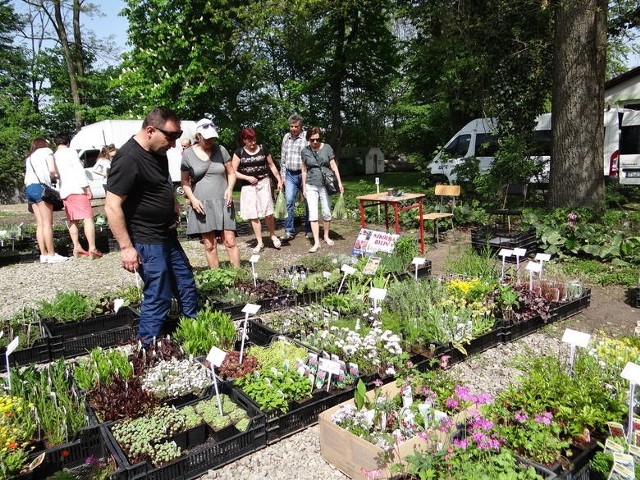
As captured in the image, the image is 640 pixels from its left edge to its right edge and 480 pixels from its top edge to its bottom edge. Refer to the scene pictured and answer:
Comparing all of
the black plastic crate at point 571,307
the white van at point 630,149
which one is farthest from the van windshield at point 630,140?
the black plastic crate at point 571,307

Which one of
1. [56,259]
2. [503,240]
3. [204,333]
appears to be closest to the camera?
[204,333]

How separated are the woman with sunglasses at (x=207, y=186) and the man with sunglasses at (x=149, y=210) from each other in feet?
4.19

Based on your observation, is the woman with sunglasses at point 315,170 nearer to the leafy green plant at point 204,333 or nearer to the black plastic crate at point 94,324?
the black plastic crate at point 94,324

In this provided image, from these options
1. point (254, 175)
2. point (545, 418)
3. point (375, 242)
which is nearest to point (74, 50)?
point (254, 175)

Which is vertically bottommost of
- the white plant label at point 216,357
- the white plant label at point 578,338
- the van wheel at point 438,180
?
the white plant label at point 216,357

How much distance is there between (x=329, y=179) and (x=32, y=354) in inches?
172

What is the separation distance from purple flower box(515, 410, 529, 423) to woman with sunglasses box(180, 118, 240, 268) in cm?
365

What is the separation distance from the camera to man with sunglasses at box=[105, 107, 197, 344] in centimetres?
335

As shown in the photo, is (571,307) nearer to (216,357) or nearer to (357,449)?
(357,449)

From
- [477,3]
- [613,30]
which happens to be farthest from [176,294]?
[613,30]

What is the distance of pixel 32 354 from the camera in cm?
407

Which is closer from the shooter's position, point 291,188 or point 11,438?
point 11,438

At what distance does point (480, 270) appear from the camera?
5.11m

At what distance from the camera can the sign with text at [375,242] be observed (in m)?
5.92
